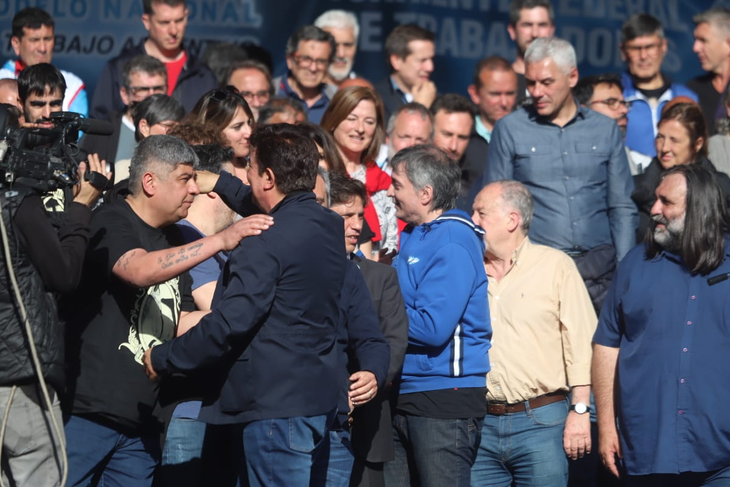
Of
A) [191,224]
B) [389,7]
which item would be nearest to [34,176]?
[191,224]

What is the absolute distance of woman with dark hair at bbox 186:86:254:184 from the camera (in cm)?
649

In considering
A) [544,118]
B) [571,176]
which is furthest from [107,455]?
[544,118]

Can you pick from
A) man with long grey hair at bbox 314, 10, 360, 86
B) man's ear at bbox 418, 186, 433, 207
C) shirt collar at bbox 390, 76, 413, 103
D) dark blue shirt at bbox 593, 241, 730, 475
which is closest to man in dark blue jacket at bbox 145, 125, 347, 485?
man's ear at bbox 418, 186, 433, 207

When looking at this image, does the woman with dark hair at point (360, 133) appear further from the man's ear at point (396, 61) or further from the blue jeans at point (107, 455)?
the blue jeans at point (107, 455)

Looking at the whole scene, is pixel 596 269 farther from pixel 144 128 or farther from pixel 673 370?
pixel 144 128

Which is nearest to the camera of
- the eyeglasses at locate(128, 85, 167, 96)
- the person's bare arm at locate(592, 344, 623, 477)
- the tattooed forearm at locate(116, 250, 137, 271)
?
the tattooed forearm at locate(116, 250, 137, 271)

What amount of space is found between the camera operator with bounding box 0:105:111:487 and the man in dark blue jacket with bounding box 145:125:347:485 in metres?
0.44

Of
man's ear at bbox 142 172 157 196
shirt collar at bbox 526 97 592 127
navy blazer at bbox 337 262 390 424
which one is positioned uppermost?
shirt collar at bbox 526 97 592 127

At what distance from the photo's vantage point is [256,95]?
8.24m

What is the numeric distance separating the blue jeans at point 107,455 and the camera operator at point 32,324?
0.10m

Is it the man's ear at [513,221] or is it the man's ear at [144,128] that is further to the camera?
the man's ear at [144,128]

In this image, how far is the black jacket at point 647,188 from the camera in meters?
7.27

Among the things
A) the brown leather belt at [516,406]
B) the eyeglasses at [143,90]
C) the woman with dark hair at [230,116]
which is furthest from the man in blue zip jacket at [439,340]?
the eyeglasses at [143,90]

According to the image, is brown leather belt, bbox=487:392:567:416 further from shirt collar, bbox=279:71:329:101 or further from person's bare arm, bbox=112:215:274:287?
shirt collar, bbox=279:71:329:101
